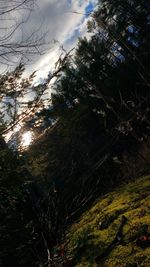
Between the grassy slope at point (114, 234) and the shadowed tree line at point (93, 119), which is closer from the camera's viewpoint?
the grassy slope at point (114, 234)

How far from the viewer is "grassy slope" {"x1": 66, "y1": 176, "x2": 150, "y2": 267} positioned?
273 centimetres

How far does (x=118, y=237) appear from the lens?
10.3 ft

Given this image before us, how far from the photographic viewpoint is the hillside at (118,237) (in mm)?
2735

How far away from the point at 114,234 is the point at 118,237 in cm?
12

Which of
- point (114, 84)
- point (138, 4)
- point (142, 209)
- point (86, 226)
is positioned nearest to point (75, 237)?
point (86, 226)

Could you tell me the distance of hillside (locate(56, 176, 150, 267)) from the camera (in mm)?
2735

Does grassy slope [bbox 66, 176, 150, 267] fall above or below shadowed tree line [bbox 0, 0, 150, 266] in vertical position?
below

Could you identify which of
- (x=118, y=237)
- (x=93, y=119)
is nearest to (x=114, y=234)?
(x=118, y=237)

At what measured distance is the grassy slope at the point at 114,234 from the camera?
8.95ft

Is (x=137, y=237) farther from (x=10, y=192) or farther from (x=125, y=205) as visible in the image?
(x=10, y=192)

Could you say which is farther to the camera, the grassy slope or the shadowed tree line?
the shadowed tree line

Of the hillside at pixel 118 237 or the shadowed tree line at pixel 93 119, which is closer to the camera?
the hillside at pixel 118 237

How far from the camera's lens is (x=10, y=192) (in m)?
5.12

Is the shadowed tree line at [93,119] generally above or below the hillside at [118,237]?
above
